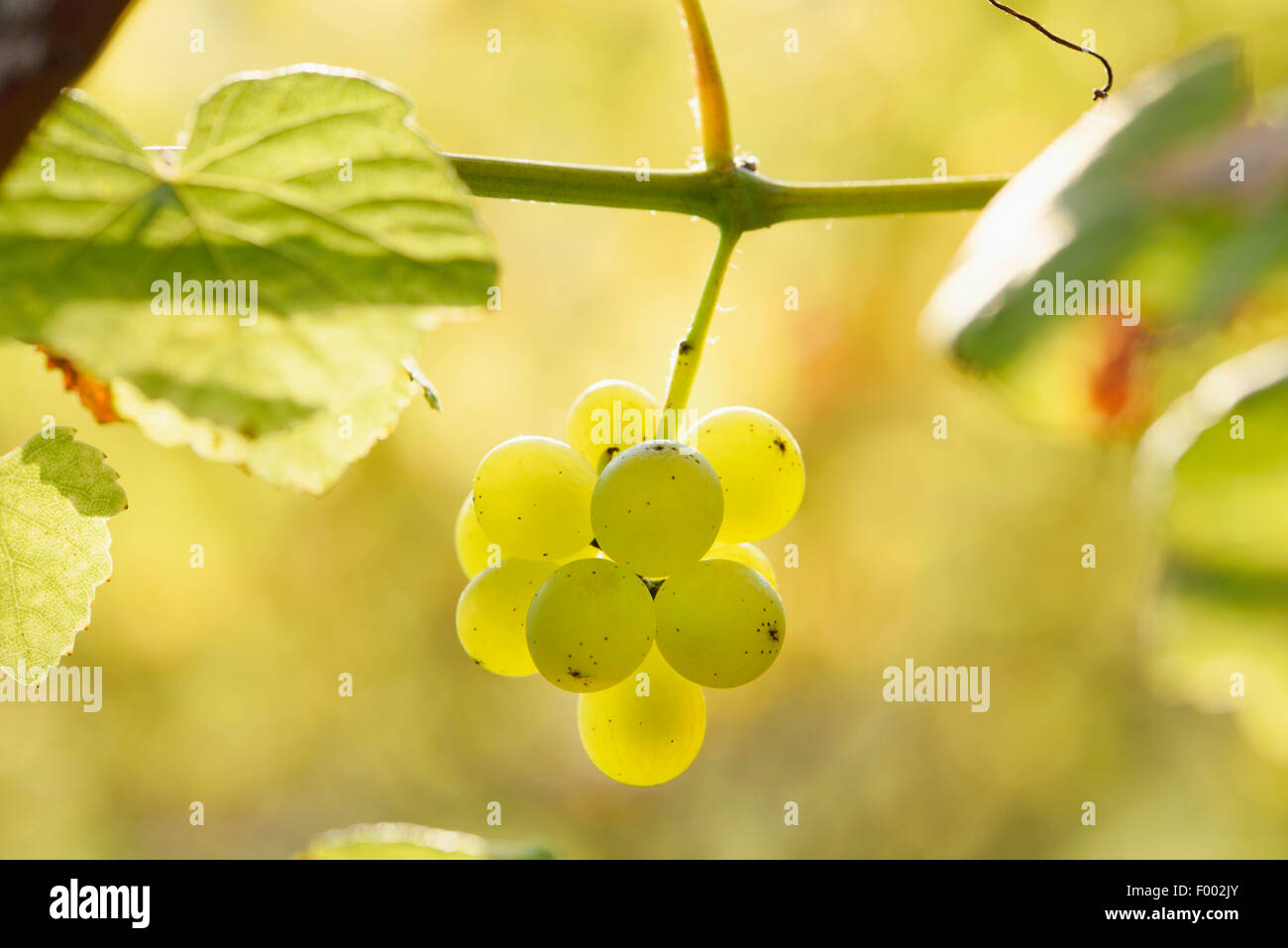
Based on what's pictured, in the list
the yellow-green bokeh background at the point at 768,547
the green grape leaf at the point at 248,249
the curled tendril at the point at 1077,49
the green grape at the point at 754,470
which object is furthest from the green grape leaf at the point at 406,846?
the yellow-green bokeh background at the point at 768,547

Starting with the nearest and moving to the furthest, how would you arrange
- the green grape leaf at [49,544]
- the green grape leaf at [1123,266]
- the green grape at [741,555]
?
the green grape leaf at [1123,266]
the green grape leaf at [49,544]
the green grape at [741,555]

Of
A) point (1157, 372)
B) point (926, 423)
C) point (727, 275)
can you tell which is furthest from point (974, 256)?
point (926, 423)

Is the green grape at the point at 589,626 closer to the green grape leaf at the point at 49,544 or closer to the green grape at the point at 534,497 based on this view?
the green grape at the point at 534,497

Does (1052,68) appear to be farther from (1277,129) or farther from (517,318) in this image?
(1277,129)

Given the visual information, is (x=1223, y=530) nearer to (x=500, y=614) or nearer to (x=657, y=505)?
(x=657, y=505)

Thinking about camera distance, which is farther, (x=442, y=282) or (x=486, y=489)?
(x=486, y=489)

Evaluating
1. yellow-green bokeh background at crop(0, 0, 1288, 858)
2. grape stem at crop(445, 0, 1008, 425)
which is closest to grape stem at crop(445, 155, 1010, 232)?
grape stem at crop(445, 0, 1008, 425)
